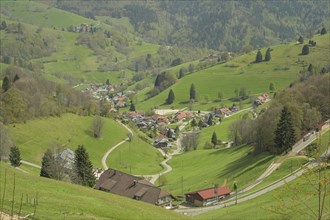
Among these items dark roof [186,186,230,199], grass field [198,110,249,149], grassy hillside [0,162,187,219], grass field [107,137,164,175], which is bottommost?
grass field [198,110,249,149]

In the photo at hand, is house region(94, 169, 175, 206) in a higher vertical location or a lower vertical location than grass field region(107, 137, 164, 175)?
higher

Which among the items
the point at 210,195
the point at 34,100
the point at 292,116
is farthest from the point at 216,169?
the point at 34,100

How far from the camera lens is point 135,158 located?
135 m

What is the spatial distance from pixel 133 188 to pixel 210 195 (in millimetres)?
16172

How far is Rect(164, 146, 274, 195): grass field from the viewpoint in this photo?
8569cm

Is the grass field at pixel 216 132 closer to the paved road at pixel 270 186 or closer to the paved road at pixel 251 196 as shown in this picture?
the paved road at pixel 270 186

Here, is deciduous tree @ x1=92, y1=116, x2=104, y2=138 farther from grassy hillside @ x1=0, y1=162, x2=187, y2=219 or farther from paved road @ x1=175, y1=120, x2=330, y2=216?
grassy hillside @ x1=0, y1=162, x2=187, y2=219

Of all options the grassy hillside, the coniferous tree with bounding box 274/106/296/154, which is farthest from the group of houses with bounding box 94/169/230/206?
the grassy hillside

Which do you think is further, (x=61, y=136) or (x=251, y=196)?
(x=61, y=136)

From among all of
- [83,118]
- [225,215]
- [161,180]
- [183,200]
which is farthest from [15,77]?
[225,215]

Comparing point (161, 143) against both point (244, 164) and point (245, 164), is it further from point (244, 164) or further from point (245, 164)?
point (245, 164)

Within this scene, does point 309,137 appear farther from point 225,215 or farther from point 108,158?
point 108,158

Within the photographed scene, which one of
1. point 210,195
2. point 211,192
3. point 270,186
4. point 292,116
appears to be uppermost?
point 292,116

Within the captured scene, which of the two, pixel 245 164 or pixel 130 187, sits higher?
pixel 245 164
